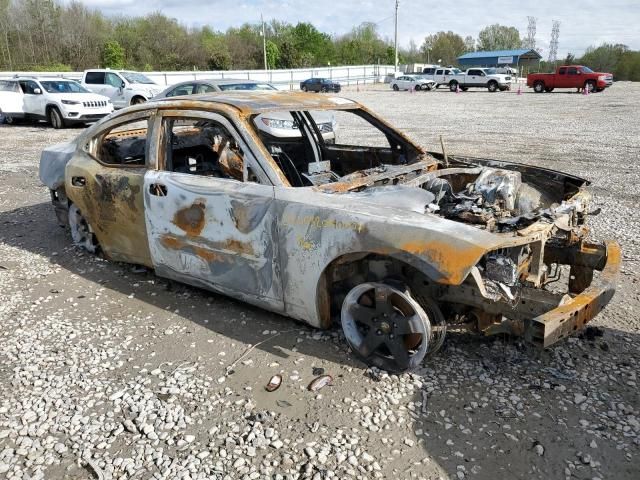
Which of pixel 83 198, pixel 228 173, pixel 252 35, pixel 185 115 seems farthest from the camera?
pixel 252 35

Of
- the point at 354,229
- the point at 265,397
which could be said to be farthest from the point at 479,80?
the point at 265,397

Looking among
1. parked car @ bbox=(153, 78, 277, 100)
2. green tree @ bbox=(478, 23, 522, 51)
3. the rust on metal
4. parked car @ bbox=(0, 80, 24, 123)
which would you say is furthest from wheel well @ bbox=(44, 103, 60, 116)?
green tree @ bbox=(478, 23, 522, 51)

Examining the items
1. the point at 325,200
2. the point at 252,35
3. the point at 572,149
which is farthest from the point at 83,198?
the point at 252,35

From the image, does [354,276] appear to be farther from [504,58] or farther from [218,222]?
[504,58]

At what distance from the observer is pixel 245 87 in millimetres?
12141

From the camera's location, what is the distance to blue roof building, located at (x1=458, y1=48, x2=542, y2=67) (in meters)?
63.4

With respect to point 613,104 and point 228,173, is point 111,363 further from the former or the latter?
point 613,104

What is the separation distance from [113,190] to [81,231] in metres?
1.23

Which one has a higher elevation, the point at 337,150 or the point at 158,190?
the point at 337,150

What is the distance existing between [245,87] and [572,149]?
24.9ft

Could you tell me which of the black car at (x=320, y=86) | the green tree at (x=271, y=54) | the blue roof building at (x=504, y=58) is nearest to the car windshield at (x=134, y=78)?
the black car at (x=320, y=86)

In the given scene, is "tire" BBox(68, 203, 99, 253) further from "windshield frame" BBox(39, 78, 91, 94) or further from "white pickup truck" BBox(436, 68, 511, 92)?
"white pickup truck" BBox(436, 68, 511, 92)

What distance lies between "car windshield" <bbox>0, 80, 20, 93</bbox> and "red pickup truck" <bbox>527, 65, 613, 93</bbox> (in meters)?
30.0

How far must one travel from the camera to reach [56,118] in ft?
53.9
